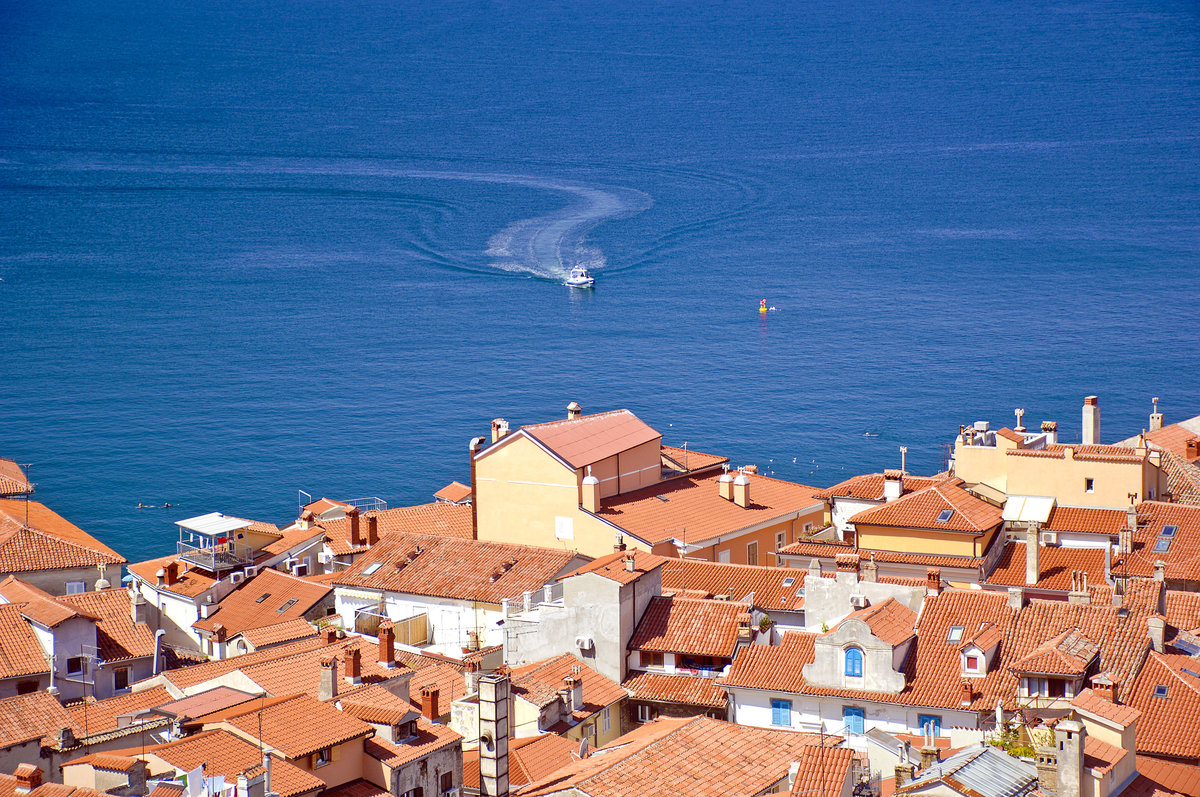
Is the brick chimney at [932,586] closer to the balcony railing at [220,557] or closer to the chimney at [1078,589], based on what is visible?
the chimney at [1078,589]

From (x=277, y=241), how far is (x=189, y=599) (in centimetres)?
9725

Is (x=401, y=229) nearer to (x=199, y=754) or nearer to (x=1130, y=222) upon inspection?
(x=1130, y=222)

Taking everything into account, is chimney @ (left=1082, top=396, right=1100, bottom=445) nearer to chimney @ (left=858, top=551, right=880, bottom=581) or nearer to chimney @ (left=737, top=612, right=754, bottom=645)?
chimney @ (left=858, top=551, right=880, bottom=581)

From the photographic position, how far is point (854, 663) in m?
24.6

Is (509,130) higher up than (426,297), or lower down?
higher up

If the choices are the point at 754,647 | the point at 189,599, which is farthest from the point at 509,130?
the point at 754,647

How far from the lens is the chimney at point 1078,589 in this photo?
27.0m

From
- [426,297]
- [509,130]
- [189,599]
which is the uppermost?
[509,130]

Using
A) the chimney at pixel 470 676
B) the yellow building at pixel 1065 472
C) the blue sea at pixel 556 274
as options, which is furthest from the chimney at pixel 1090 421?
the chimney at pixel 470 676

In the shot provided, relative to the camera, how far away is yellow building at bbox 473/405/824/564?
3747cm

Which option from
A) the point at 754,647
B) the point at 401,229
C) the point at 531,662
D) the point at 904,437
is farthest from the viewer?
the point at 401,229

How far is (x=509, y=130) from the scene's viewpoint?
176000 mm

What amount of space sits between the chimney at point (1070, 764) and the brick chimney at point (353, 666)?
1196 centimetres

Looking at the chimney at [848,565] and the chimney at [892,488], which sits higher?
the chimney at [892,488]
